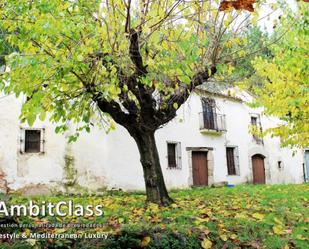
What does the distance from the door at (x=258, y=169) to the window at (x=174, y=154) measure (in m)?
6.14

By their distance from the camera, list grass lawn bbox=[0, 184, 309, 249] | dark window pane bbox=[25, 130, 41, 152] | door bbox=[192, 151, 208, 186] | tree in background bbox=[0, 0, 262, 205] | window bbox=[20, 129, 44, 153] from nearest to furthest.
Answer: grass lawn bbox=[0, 184, 309, 249]
tree in background bbox=[0, 0, 262, 205]
window bbox=[20, 129, 44, 153]
dark window pane bbox=[25, 130, 41, 152]
door bbox=[192, 151, 208, 186]

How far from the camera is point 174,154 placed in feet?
55.5

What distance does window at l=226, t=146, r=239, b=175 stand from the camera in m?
19.3

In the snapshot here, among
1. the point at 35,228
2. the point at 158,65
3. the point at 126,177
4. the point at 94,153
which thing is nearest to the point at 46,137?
the point at 94,153

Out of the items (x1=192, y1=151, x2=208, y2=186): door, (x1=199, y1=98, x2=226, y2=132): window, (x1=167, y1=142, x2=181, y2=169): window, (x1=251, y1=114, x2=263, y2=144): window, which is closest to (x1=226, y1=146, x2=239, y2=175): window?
(x1=199, y1=98, x2=226, y2=132): window

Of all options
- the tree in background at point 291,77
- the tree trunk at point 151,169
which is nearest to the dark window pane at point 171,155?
the tree in background at point 291,77

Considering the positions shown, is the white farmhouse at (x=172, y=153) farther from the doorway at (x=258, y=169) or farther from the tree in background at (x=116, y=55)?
the tree in background at (x=116, y=55)

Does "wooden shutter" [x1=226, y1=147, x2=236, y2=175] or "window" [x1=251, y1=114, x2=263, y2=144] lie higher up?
"window" [x1=251, y1=114, x2=263, y2=144]

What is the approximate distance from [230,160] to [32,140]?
11357 mm

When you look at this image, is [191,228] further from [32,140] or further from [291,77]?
[32,140]

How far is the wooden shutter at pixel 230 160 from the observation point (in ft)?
63.1

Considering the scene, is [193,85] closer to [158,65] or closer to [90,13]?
[158,65]

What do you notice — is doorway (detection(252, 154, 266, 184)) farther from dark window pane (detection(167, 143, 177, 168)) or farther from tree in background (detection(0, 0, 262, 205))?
tree in background (detection(0, 0, 262, 205))

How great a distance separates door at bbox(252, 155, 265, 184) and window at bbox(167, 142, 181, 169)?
6140 mm
